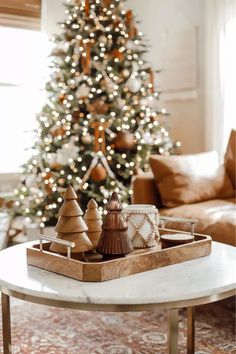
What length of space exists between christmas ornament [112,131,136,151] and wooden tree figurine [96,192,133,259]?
240 centimetres

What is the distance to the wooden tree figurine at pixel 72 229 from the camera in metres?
1.62

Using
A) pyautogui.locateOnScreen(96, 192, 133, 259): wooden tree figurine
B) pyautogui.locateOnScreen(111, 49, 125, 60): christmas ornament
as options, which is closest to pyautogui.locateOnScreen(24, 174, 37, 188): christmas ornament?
pyautogui.locateOnScreen(111, 49, 125, 60): christmas ornament

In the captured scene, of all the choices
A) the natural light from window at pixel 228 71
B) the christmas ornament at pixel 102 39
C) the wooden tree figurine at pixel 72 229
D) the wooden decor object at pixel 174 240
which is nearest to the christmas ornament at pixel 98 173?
the christmas ornament at pixel 102 39

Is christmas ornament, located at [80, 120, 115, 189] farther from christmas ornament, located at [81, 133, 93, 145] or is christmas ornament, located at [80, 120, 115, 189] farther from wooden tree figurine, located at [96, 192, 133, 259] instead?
wooden tree figurine, located at [96, 192, 133, 259]

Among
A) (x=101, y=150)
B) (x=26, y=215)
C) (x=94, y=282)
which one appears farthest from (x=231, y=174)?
(x=94, y=282)

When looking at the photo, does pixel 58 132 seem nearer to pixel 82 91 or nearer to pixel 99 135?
pixel 99 135

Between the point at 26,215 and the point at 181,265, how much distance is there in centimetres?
253

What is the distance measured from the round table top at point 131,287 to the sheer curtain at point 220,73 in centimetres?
271

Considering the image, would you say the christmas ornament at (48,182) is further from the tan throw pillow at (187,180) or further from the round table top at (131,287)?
the round table top at (131,287)

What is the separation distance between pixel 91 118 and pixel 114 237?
2437mm

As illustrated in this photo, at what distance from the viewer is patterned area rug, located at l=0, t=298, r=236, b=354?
84.5 inches

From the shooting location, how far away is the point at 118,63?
4.04 metres

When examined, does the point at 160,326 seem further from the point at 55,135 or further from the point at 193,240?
the point at 55,135

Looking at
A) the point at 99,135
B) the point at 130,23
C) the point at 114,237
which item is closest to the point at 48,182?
the point at 99,135
